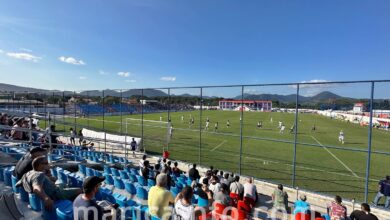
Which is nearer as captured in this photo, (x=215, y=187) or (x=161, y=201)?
(x=161, y=201)

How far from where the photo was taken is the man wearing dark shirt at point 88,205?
116 inches

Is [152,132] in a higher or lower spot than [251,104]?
lower

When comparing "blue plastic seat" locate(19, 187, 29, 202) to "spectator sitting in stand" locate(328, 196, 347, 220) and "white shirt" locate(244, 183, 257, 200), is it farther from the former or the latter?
"spectator sitting in stand" locate(328, 196, 347, 220)

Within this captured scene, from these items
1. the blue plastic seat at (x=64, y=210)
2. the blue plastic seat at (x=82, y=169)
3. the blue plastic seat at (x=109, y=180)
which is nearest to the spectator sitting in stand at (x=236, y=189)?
the blue plastic seat at (x=109, y=180)

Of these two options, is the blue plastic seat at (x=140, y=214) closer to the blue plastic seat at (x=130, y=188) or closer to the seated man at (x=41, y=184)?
the seated man at (x=41, y=184)

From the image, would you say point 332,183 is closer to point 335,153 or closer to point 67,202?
point 335,153

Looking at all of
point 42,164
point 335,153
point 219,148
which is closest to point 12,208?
point 42,164

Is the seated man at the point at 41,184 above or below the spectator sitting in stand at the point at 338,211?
above

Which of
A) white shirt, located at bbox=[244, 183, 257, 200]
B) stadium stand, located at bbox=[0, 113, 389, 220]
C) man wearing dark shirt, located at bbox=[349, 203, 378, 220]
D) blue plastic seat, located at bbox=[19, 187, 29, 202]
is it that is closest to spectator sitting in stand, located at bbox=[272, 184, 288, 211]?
stadium stand, located at bbox=[0, 113, 389, 220]

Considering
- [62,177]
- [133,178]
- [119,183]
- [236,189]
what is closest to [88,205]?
[62,177]

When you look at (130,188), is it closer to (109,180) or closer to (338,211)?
(109,180)

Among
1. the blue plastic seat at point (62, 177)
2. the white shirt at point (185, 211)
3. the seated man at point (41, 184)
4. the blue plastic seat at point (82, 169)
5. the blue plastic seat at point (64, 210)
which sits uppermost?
the seated man at point (41, 184)

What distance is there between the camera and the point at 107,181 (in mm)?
8609

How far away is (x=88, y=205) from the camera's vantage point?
118 inches
